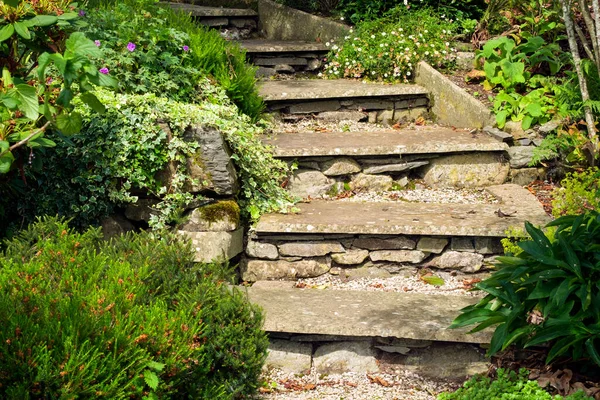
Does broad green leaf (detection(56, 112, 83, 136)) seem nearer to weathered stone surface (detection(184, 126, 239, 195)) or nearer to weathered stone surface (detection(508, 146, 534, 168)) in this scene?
weathered stone surface (detection(184, 126, 239, 195))

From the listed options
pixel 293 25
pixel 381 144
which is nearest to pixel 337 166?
pixel 381 144

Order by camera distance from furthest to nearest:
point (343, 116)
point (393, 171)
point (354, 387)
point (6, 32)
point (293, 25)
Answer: point (293, 25) → point (343, 116) → point (393, 171) → point (354, 387) → point (6, 32)

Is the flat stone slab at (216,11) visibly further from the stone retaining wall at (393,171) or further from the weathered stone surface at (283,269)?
the weathered stone surface at (283,269)

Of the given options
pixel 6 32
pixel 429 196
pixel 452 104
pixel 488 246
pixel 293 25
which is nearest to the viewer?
pixel 6 32

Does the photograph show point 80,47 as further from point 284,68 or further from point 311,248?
point 284,68

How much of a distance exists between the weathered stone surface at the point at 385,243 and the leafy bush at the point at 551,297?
890 mm

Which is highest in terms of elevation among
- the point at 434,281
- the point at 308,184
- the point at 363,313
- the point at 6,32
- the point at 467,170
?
the point at 6,32

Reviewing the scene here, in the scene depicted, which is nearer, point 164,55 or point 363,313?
point 363,313

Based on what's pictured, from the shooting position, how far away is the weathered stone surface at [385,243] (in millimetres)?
4266

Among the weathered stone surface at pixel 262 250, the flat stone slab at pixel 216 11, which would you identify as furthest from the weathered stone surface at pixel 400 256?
the flat stone slab at pixel 216 11

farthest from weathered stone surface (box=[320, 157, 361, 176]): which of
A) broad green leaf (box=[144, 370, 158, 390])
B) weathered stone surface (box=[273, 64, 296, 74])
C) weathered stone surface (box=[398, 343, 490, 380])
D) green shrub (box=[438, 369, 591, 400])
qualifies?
broad green leaf (box=[144, 370, 158, 390])

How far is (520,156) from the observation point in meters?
4.98

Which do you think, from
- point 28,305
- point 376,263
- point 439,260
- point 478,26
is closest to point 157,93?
point 376,263

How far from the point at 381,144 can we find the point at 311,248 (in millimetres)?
1008
